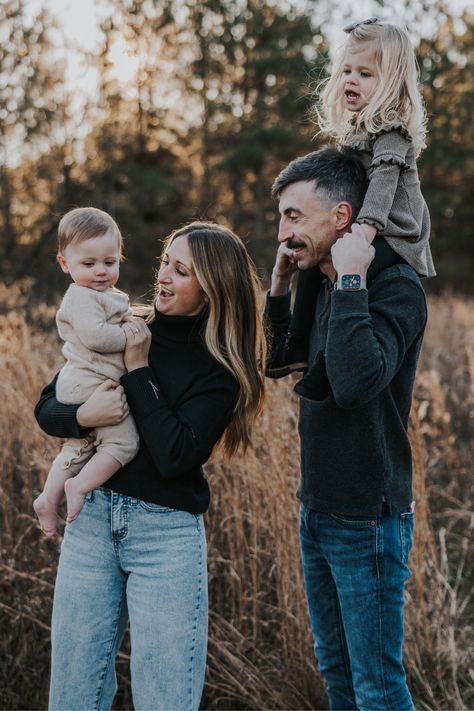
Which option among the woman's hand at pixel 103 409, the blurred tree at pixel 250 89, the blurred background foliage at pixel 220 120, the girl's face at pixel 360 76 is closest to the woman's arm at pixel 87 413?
the woman's hand at pixel 103 409

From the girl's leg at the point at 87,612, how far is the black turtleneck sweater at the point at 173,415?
0.14 m

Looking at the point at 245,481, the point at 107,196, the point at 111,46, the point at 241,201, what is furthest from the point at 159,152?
the point at 245,481

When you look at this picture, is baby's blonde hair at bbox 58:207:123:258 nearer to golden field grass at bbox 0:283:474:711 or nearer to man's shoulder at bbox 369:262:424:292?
man's shoulder at bbox 369:262:424:292

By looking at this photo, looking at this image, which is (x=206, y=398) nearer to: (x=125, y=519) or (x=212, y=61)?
(x=125, y=519)

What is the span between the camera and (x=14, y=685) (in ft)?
9.53

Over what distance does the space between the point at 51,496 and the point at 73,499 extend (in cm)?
20

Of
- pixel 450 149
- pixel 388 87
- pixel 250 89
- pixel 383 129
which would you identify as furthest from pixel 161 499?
pixel 450 149

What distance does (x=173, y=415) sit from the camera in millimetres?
1894

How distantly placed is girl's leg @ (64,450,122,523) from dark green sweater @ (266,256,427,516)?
0.57 metres

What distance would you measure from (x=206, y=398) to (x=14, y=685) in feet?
5.88

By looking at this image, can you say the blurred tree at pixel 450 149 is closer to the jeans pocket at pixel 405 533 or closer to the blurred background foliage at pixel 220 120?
the blurred background foliage at pixel 220 120

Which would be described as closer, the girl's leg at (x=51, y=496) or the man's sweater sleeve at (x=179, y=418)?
the man's sweater sleeve at (x=179, y=418)

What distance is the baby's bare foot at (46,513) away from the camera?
6.81 ft

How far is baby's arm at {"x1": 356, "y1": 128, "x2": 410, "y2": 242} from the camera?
6.06 feet
